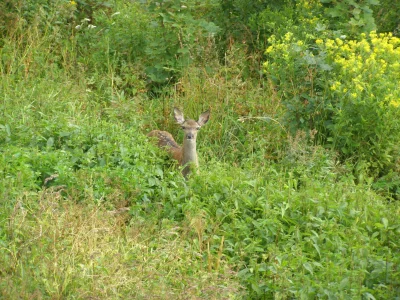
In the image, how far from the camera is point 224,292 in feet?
18.0

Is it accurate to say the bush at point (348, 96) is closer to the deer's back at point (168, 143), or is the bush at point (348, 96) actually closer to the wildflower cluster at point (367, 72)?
the wildflower cluster at point (367, 72)

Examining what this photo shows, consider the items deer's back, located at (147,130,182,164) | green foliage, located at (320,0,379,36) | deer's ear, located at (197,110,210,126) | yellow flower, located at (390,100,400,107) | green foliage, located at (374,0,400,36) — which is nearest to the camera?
yellow flower, located at (390,100,400,107)

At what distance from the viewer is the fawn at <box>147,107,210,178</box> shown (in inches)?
325

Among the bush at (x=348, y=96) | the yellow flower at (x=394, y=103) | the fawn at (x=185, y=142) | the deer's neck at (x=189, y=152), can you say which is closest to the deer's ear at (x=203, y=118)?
the fawn at (x=185, y=142)

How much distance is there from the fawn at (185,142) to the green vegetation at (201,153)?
0.17 m

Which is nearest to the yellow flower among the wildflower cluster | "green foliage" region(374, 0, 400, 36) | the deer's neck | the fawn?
the wildflower cluster

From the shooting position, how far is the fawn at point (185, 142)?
8258mm

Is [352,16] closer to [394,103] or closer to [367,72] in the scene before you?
[367,72]

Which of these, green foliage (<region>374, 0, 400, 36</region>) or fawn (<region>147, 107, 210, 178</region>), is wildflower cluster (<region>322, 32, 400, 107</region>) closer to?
fawn (<region>147, 107, 210, 178</region>)

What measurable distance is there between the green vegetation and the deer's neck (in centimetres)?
19

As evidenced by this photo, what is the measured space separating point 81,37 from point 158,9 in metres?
1.42

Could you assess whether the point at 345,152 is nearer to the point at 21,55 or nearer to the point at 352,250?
the point at 352,250

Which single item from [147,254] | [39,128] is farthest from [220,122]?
[147,254]

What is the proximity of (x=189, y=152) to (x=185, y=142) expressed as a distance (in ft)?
0.41
